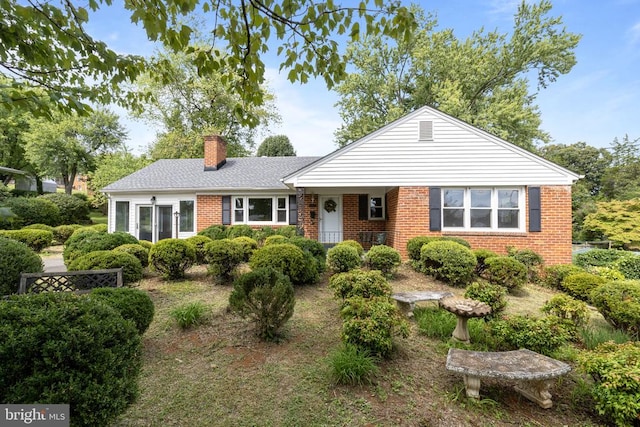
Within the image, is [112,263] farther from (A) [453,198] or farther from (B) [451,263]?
(A) [453,198]

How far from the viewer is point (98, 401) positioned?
1894 mm

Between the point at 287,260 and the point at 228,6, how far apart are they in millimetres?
4547

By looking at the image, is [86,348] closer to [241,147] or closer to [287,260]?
[287,260]

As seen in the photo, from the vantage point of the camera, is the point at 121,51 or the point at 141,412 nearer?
the point at 141,412

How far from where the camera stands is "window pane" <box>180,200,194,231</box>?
14.1 metres

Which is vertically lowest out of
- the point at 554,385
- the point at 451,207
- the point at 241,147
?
the point at 554,385

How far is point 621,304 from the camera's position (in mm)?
4852

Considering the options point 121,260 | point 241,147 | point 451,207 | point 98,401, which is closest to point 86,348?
point 98,401

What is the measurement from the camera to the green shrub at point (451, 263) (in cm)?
752

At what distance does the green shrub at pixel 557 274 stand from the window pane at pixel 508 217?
7.82ft

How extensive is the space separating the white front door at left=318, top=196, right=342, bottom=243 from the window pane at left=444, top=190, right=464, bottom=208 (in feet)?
15.4

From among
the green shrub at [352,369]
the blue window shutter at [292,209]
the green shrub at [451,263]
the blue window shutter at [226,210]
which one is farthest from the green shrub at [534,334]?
the blue window shutter at [226,210]

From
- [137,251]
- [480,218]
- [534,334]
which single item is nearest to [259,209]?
[137,251]

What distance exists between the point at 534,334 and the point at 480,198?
7.92 m
